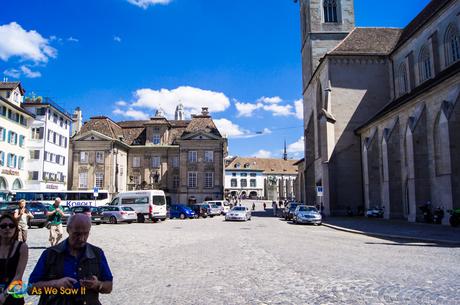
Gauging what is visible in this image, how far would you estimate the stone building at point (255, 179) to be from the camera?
113m

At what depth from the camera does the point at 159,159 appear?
199ft

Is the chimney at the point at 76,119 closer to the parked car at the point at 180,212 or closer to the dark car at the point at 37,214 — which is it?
the parked car at the point at 180,212

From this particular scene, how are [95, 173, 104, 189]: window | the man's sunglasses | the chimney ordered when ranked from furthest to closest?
the chimney < [95, 173, 104, 189]: window < the man's sunglasses

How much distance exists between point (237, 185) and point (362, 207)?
253 ft

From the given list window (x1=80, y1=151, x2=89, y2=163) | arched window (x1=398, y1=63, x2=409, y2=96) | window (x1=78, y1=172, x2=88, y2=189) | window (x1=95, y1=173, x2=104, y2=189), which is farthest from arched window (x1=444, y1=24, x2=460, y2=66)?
window (x1=78, y1=172, x2=88, y2=189)

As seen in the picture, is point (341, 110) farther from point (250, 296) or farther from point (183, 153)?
point (250, 296)

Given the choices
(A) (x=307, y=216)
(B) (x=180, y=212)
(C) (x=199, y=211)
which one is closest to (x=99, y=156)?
(C) (x=199, y=211)

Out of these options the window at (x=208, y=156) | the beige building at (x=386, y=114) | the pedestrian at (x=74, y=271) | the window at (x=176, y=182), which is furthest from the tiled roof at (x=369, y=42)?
the pedestrian at (x=74, y=271)

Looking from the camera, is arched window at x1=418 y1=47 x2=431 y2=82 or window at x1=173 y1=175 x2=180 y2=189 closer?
arched window at x1=418 y1=47 x2=431 y2=82

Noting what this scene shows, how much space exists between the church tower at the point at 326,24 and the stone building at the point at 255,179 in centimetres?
6329

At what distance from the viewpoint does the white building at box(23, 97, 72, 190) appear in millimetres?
48062

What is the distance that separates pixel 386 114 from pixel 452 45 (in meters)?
6.97

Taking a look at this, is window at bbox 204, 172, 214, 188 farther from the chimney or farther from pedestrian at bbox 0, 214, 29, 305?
pedestrian at bbox 0, 214, 29, 305

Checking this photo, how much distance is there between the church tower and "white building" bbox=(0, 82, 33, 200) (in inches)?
1460
